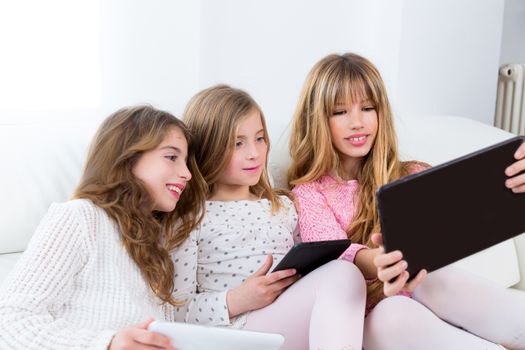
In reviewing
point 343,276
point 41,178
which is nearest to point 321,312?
point 343,276

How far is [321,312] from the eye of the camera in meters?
1.27

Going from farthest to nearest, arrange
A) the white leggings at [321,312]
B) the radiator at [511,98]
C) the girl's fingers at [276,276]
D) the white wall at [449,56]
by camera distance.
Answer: the radiator at [511,98] → the white wall at [449,56] → the girl's fingers at [276,276] → the white leggings at [321,312]

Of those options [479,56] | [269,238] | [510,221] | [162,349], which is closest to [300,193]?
[269,238]

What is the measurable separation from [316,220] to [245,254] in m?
0.19

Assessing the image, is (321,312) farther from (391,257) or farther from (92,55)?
(92,55)

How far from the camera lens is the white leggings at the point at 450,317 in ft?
4.25

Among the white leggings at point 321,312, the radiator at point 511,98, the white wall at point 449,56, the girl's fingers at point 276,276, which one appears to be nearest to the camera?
the white leggings at point 321,312

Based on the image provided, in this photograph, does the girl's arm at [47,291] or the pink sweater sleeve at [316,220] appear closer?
the girl's arm at [47,291]

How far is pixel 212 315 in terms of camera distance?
141 cm

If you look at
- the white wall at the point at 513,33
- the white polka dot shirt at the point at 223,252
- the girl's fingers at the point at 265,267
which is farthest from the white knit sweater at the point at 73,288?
the white wall at the point at 513,33

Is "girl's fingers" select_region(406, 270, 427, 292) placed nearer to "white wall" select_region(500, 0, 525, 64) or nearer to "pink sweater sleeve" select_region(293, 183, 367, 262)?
"pink sweater sleeve" select_region(293, 183, 367, 262)

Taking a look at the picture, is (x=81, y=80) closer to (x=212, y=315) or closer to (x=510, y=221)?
(x=212, y=315)

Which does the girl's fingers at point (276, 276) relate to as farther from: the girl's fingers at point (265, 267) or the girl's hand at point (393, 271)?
the girl's hand at point (393, 271)

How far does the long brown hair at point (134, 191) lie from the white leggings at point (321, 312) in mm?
214
